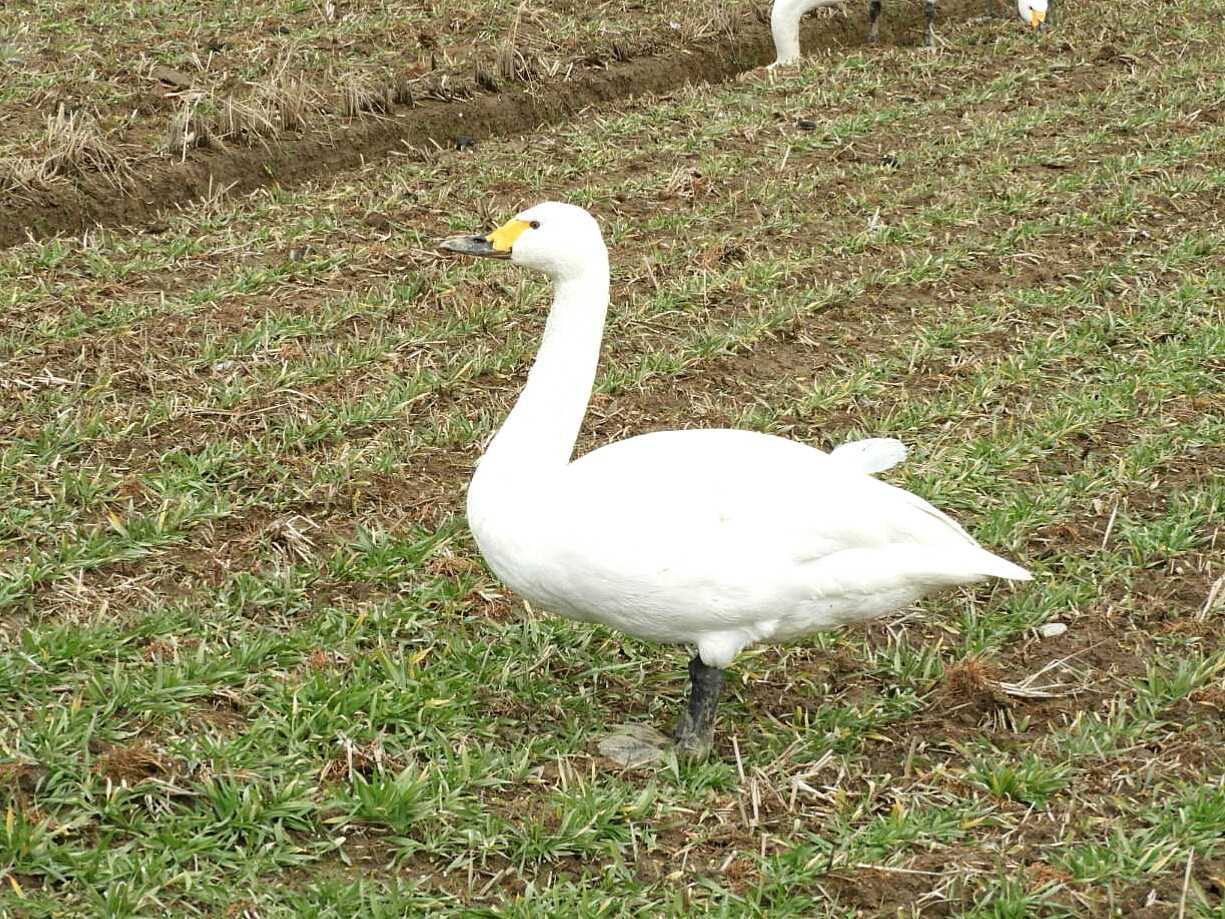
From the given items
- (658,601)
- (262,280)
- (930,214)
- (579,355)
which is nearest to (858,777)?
(658,601)

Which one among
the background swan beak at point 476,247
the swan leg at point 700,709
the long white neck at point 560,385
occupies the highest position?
the background swan beak at point 476,247

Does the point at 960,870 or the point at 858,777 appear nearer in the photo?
the point at 960,870

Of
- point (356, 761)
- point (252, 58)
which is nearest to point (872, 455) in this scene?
point (356, 761)

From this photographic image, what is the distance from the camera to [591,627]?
468 centimetres

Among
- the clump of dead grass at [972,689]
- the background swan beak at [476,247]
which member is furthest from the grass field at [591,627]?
the background swan beak at [476,247]

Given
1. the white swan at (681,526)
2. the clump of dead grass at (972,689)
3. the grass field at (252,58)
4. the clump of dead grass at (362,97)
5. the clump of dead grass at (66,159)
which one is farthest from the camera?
the clump of dead grass at (362,97)

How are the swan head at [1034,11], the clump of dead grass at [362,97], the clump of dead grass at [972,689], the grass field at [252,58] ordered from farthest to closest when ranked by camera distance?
the swan head at [1034,11]
the clump of dead grass at [362,97]
the grass field at [252,58]
the clump of dead grass at [972,689]

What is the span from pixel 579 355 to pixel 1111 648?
187 cm

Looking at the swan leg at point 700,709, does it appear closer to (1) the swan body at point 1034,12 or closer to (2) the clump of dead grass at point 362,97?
(2) the clump of dead grass at point 362,97

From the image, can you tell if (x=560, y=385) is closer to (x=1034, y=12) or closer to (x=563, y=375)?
(x=563, y=375)

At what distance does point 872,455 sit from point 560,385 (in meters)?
0.96

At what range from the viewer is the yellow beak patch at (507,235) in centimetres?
421

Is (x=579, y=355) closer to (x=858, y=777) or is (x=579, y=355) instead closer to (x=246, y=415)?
(x=858, y=777)

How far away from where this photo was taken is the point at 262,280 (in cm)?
722
